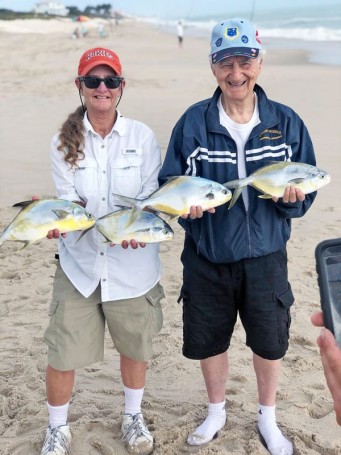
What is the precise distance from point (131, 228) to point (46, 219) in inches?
18.0

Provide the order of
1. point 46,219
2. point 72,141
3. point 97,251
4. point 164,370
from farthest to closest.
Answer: point 164,370
point 97,251
point 72,141
point 46,219

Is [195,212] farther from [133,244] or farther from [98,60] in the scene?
[98,60]

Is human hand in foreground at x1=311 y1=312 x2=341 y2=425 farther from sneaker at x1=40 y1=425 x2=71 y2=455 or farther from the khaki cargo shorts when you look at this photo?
sneaker at x1=40 y1=425 x2=71 y2=455

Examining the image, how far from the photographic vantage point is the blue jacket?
333cm

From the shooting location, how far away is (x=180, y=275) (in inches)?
240

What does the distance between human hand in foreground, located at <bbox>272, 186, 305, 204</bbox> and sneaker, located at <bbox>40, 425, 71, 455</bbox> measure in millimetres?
1845

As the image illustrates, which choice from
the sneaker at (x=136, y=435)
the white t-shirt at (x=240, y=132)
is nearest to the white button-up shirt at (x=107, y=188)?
the white t-shirt at (x=240, y=132)

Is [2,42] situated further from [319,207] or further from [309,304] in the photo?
[309,304]

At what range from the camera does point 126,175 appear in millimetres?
3430

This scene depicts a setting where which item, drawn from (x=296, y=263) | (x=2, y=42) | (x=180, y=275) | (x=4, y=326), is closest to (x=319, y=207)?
(x=296, y=263)

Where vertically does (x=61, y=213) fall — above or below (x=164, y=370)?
above

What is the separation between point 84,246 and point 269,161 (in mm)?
1139

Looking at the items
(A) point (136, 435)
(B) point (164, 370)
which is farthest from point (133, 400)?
(B) point (164, 370)

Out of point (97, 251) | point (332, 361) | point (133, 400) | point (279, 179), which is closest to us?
point (332, 361)
